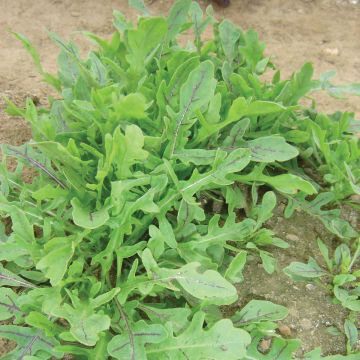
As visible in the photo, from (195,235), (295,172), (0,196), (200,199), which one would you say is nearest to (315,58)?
(295,172)

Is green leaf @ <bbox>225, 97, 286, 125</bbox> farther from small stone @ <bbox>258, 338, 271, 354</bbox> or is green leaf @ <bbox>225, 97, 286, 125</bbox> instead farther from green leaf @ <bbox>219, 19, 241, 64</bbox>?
small stone @ <bbox>258, 338, 271, 354</bbox>

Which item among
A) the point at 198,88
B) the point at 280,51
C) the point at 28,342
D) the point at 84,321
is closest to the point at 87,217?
the point at 84,321

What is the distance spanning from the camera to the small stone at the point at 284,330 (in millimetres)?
1643

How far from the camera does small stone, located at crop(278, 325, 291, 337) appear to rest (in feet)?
5.39

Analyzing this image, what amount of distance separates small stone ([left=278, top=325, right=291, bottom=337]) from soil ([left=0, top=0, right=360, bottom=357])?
2cm

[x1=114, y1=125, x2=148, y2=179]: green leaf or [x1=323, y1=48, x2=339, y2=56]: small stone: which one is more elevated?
[x1=114, y1=125, x2=148, y2=179]: green leaf

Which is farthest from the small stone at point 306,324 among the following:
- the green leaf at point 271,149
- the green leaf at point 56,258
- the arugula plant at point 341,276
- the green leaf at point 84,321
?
the green leaf at point 56,258

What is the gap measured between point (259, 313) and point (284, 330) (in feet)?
0.45

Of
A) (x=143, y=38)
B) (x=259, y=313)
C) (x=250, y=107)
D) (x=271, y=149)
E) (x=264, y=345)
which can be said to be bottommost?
(x=264, y=345)

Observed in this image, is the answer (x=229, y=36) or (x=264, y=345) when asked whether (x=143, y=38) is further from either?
(x=264, y=345)

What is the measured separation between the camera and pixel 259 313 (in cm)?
157

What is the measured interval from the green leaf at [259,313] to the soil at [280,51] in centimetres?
11

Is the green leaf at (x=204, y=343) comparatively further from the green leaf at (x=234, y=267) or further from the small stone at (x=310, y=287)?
the small stone at (x=310, y=287)

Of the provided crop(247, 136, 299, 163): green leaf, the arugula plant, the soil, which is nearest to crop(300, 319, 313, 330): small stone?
the soil
